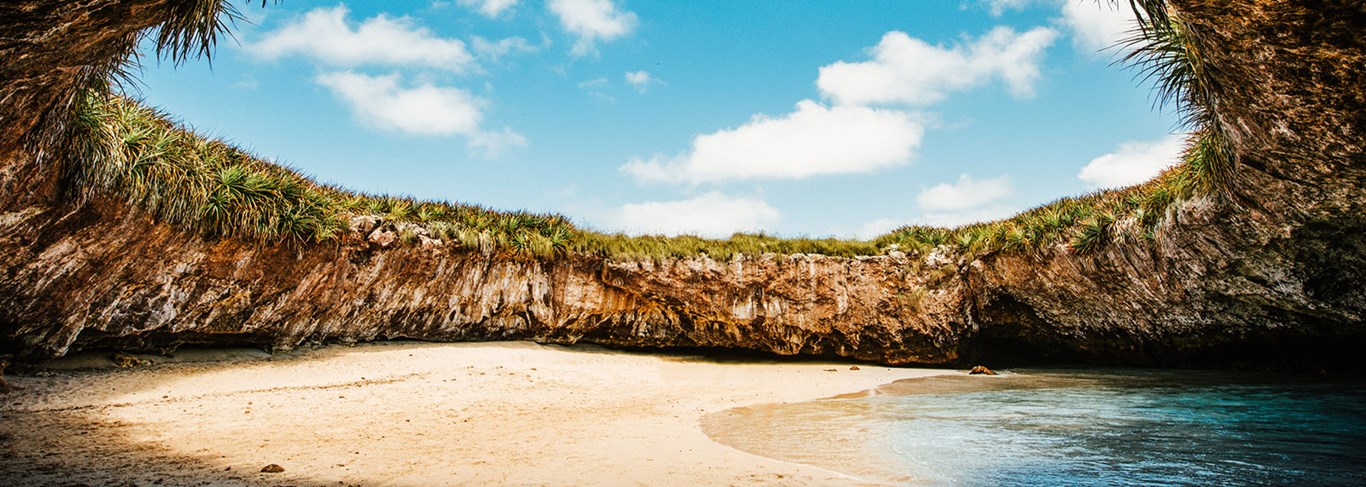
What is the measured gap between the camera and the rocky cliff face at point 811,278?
507 cm

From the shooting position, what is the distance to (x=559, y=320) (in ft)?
38.7

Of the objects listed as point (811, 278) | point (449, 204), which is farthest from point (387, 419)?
point (811, 278)

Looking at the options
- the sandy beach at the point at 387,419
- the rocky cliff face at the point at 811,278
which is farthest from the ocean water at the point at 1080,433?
the rocky cliff face at the point at 811,278

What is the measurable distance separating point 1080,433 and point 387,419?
21.4 ft

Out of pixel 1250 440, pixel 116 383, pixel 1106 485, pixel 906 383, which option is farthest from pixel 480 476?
pixel 906 383

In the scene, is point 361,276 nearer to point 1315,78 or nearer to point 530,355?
point 530,355

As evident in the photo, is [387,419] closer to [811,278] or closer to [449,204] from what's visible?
[449,204]

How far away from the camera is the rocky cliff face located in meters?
5.07

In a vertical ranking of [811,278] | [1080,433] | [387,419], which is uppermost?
[811,278]

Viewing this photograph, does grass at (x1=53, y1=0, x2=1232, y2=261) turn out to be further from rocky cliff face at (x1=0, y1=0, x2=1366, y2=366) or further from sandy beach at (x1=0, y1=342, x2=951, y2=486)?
sandy beach at (x1=0, y1=342, x2=951, y2=486)

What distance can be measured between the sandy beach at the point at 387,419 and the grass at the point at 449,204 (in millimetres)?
1894

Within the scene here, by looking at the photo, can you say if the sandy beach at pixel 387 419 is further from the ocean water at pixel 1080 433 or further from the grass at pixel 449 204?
the grass at pixel 449 204

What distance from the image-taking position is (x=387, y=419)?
6.24 m

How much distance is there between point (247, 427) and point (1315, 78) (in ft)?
30.8
